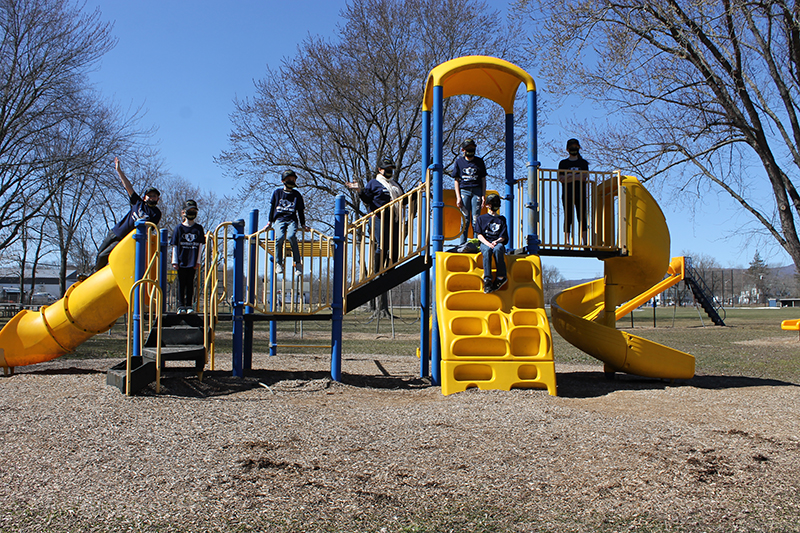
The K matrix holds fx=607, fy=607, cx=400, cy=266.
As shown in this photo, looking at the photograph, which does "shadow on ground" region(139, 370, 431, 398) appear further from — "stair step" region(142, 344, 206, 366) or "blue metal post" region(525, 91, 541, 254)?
"blue metal post" region(525, 91, 541, 254)

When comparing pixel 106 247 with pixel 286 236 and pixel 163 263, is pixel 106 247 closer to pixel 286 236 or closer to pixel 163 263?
pixel 163 263

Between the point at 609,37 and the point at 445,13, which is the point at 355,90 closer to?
the point at 445,13

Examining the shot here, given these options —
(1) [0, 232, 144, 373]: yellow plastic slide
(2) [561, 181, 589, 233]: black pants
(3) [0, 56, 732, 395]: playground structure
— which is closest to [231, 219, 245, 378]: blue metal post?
(3) [0, 56, 732, 395]: playground structure

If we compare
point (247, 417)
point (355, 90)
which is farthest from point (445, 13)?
point (247, 417)

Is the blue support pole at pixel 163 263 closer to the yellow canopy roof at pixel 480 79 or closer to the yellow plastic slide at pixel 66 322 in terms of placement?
the yellow plastic slide at pixel 66 322

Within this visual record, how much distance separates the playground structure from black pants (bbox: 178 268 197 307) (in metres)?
0.34

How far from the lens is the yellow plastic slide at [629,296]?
816 centimetres

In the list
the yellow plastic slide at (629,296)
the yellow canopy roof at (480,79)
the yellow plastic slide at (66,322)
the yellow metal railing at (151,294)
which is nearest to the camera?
the yellow metal railing at (151,294)

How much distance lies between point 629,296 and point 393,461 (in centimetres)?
619

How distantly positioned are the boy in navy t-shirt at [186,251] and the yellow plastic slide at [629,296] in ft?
16.6

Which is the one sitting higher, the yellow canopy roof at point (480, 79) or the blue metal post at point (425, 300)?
the yellow canopy roof at point (480, 79)

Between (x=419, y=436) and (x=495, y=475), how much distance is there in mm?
1035

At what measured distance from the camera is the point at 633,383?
27.9ft

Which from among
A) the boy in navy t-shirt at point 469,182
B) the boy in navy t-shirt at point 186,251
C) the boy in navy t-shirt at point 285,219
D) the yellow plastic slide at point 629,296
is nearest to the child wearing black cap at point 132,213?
the boy in navy t-shirt at point 186,251
